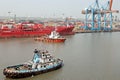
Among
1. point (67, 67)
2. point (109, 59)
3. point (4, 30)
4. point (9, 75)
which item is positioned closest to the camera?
point (9, 75)

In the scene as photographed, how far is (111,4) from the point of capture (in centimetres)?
4012

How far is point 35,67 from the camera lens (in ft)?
33.0

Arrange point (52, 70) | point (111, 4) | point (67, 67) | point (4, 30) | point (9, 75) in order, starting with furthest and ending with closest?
point (111, 4), point (4, 30), point (67, 67), point (52, 70), point (9, 75)

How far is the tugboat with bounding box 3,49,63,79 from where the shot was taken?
9.32 metres

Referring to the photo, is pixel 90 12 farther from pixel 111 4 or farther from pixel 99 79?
pixel 99 79

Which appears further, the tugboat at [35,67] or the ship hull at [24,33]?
the ship hull at [24,33]

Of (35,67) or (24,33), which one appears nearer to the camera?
(35,67)

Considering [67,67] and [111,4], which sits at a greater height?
[111,4]

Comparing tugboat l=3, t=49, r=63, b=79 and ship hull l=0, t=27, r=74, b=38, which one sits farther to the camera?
ship hull l=0, t=27, r=74, b=38

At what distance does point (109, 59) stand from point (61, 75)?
452cm

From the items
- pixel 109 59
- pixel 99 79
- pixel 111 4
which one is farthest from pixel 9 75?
pixel 111 4

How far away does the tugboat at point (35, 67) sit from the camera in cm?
932

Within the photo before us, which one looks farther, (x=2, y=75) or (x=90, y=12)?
(x=90, y=12)

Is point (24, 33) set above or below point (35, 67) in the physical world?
below
